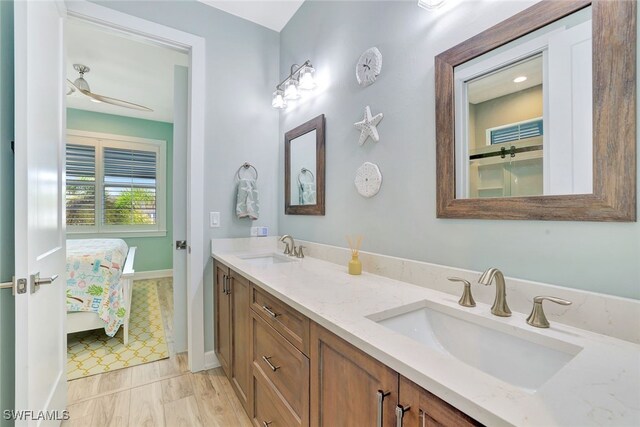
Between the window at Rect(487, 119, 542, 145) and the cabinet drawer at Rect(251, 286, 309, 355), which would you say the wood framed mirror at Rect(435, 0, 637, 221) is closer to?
the window at Rect(487, 119, 542, 145)

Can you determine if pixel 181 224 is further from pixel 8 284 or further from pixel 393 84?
pixel 393 84

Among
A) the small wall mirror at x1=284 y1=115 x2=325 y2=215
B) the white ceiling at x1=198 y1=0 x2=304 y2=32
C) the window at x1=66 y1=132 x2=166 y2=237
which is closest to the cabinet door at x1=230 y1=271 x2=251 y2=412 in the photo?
the small wall mirror at x1=284 y1=115 x2=325 y2=215

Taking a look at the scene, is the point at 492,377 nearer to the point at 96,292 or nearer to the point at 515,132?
the point at 515,132

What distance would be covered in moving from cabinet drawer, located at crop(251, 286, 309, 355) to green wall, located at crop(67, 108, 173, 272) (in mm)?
4124

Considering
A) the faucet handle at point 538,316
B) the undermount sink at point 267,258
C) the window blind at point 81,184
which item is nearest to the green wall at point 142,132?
the window blind at point 81,184

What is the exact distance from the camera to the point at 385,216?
4.64 ft

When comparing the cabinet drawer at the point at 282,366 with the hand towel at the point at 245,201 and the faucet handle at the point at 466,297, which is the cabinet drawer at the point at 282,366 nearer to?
the faucet handle at the point at 466,297

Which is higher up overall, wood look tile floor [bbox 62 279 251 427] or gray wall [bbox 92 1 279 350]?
gray wall [bbox 92 1 279 350]

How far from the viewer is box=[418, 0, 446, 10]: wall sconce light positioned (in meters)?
1.12

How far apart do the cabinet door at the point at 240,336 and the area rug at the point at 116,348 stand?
3.25 ft

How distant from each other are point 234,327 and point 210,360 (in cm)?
69

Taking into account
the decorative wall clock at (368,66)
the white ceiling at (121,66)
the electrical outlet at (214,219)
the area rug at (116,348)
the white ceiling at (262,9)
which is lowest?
the area rug at (116,348)

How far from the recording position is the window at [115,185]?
4.17m

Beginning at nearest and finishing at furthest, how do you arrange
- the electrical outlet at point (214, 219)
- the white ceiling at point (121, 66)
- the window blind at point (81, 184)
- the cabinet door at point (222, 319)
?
the cabinet door at point (222, 319) → the electrical outlet at point (214, 219) → the white ceiling at point (121, 66) → the window blind at point (81, 184)
